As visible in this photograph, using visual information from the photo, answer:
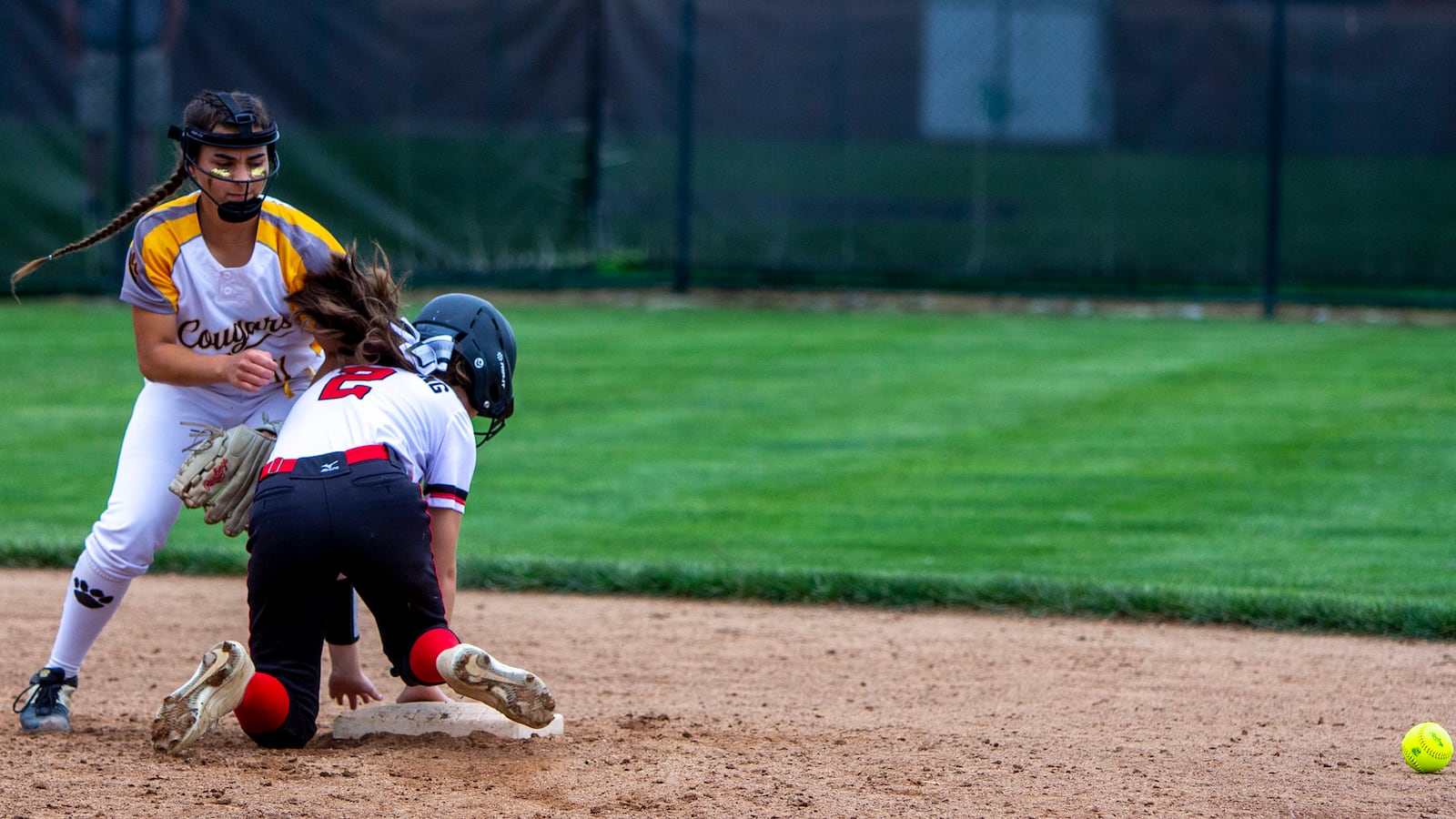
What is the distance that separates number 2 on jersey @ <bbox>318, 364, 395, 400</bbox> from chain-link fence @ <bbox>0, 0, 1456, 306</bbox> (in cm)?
866

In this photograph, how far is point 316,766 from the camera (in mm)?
3617

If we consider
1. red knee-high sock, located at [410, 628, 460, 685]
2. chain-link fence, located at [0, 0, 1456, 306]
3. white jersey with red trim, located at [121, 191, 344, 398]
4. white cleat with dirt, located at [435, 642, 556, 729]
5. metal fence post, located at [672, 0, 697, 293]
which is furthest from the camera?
metal fence post, located at [672, 0, 697, 293]

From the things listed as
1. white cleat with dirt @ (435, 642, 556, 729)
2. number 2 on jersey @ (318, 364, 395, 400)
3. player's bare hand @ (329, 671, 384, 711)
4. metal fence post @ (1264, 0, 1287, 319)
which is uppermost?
metal fence post @ (1264, 0, 1287, 319)

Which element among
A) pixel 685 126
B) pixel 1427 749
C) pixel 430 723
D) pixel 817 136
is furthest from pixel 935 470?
pixel 685 126

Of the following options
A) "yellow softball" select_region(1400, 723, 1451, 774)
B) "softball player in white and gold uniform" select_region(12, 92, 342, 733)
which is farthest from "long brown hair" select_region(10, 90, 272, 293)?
"yellow softball" select_region(1400, 723, 1451, 774)

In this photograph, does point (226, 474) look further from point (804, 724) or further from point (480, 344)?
point (804, 724)

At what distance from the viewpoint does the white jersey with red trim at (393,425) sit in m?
3.63

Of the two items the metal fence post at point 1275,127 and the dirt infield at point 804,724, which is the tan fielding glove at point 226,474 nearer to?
the dirt infield at point 804,724

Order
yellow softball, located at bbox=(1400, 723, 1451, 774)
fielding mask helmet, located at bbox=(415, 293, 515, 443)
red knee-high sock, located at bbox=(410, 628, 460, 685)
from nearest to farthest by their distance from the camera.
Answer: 1. red knee-high sock, located at bbox=(410, 628, 460, 685)
2. yellow softball, located at bbox=(1400, 723, 1451, 774)
3. fielding mask helmet, located at bbox=(415, 293, 515, 443)

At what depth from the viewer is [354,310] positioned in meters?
3.76

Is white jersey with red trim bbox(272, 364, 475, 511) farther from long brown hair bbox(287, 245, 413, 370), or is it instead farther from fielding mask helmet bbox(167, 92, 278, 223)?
fielding mask helmet bbox(167, 92, 278, 223)

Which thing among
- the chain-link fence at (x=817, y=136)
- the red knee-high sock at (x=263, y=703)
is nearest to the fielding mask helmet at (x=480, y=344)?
the red knee-high sock at (x=263, y=703)

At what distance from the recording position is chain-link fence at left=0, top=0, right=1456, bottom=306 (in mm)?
12023

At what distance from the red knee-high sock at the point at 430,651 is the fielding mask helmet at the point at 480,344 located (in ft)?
1.99
